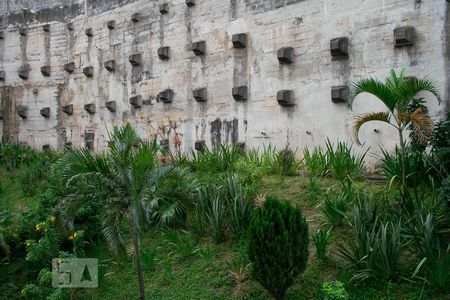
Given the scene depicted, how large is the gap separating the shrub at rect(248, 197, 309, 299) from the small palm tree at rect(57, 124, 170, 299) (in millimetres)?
1250

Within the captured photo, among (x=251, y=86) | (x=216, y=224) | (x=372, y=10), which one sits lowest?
(x=216, y=224)

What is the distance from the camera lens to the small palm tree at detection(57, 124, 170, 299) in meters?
5.82

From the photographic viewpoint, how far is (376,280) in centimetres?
562

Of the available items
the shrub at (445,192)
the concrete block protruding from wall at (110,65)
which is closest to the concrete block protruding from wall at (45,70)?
the concrete block protruding from wall at (110,65)

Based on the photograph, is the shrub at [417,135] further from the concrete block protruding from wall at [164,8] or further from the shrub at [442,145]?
the concrete block protruding from wall at [164,8]

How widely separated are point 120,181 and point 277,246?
1.84 meters

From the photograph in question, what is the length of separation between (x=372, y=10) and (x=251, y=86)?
112 inches

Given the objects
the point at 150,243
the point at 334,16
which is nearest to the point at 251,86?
the point at 334,16

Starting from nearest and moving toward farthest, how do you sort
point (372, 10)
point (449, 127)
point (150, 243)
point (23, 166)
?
point (449, 127) → point (150, 243) → point (372, 10) → point (23, 166)

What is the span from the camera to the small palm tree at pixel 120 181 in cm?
582

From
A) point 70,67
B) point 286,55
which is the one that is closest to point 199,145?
point 286,55

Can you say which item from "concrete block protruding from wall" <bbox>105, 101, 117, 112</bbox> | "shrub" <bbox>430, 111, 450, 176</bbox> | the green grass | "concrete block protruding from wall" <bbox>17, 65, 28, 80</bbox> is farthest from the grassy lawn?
"concrete block protruding from wall" <bbox>17, 65, 28, 80</bbox>

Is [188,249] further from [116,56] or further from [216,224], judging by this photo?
[116,56]

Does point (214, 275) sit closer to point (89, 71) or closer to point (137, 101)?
point (137, 101)
